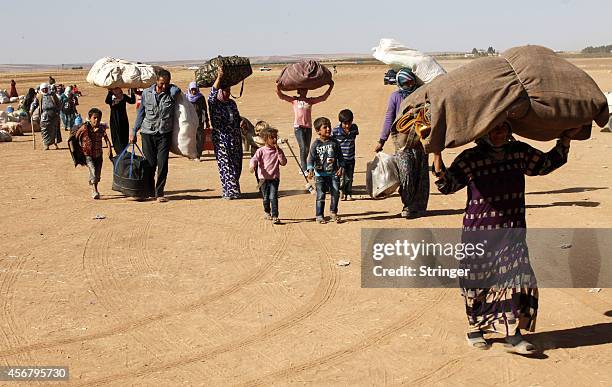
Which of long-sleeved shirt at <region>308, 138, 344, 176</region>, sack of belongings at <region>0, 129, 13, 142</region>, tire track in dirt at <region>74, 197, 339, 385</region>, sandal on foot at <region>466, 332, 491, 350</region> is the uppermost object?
long-sleeved shirt at <region>308, 138, 344, 176</region>

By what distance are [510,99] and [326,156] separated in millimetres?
4909

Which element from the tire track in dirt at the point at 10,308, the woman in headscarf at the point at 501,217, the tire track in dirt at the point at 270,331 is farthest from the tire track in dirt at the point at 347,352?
the tire track in dirt at the point at 10,308

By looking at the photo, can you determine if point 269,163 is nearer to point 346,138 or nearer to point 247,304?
point 346,138

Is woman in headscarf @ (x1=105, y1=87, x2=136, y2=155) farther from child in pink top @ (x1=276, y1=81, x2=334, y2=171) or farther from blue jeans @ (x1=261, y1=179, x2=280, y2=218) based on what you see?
blue jeans @ (x1=261, y1=179, x2=280, y2=218)

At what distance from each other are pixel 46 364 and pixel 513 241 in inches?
149

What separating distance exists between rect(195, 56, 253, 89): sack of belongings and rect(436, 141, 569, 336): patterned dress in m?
7.02

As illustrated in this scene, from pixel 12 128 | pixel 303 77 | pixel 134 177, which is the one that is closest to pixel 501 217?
pixel 134 177

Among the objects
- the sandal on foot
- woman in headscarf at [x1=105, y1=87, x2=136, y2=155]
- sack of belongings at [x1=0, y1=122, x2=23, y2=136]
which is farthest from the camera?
sack of belongings at [x1=0, y1=122, x2=23, y2=136]

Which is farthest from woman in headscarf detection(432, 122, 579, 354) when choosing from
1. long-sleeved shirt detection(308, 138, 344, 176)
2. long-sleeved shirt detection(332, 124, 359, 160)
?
long-sleeved shirt detection(332, 124, 359, 160)

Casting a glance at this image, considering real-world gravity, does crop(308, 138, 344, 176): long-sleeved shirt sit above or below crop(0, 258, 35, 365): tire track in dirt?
above

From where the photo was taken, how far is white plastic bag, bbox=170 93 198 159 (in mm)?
12695

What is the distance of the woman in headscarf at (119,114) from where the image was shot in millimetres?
15430

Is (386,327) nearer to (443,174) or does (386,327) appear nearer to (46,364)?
(443,174)

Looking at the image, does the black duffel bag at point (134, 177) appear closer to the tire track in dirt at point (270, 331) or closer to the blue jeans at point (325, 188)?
the blue jeans at point (325, 188)
